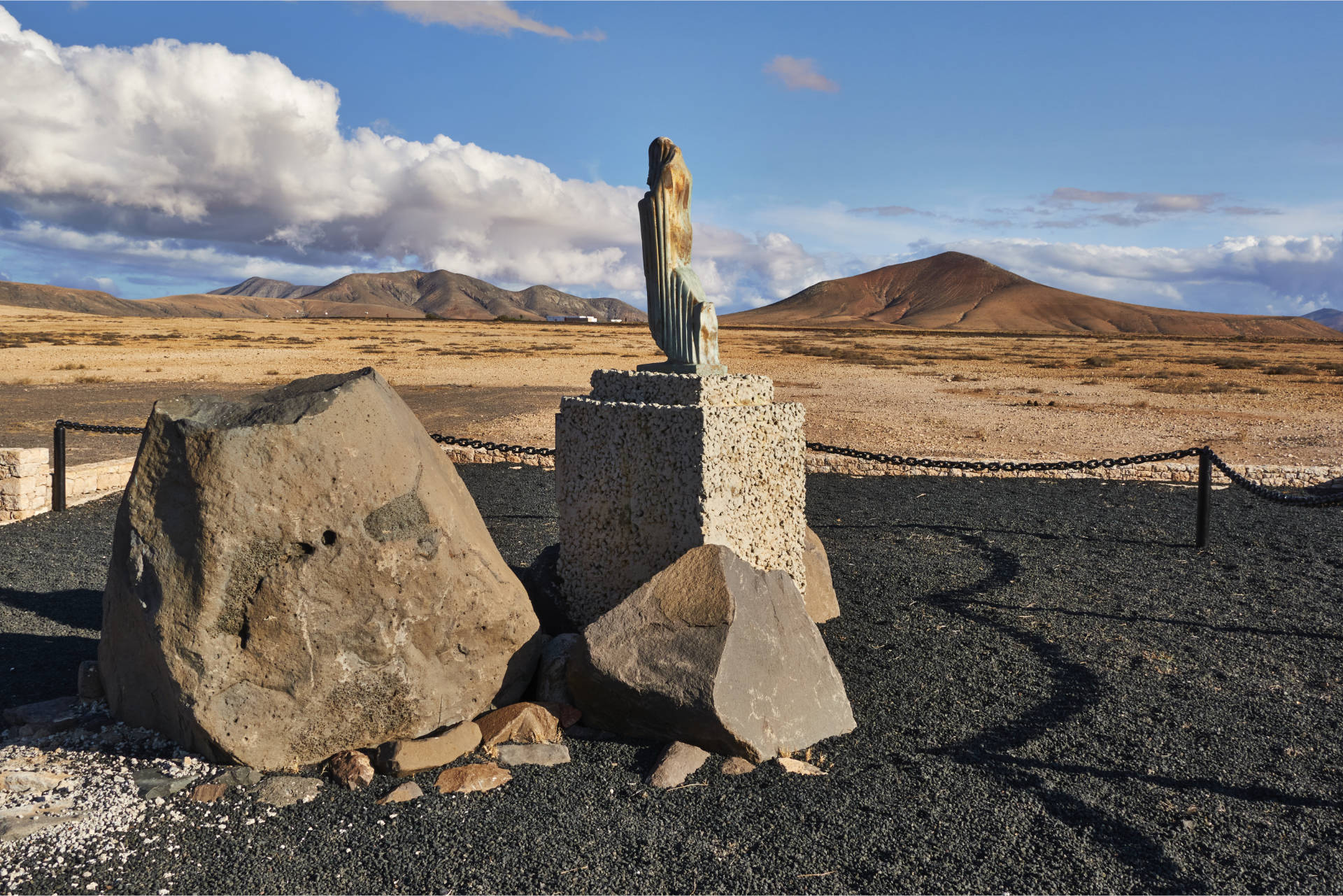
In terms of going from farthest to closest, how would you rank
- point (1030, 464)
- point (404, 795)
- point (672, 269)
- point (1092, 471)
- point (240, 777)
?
point (1092, 471)
point (1030, 464)
point (672, 269)
point (240, 777)
point (404, 795)

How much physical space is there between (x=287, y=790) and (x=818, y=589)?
3.42 meters

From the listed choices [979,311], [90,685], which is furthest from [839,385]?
[979,311]

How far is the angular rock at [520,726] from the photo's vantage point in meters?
3.98

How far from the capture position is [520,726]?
400 cm

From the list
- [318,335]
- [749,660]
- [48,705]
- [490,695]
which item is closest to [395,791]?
[490,695]

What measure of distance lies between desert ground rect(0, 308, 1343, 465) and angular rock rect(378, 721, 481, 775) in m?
4.31

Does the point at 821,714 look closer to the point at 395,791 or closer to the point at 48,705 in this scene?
the point at 395,791

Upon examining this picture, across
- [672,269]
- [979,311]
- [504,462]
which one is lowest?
[504,462]

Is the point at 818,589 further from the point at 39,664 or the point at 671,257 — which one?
the point at 39,664

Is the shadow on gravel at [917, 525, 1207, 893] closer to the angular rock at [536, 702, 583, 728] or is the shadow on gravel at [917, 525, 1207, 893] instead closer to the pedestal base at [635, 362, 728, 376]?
the angular rock at [536, 702, 583, 728]

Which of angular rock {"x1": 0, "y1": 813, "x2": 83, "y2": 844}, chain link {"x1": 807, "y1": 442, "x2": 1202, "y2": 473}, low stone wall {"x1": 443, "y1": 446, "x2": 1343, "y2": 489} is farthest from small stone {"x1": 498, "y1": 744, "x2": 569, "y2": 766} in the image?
low stone wall {"x1": 443, "y1": 446, "x2": 1343, "y2": 489}

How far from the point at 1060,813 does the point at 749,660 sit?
1.35 m

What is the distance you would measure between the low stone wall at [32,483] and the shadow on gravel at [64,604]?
8.77 ft

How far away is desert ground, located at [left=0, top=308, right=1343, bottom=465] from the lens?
1505cm
